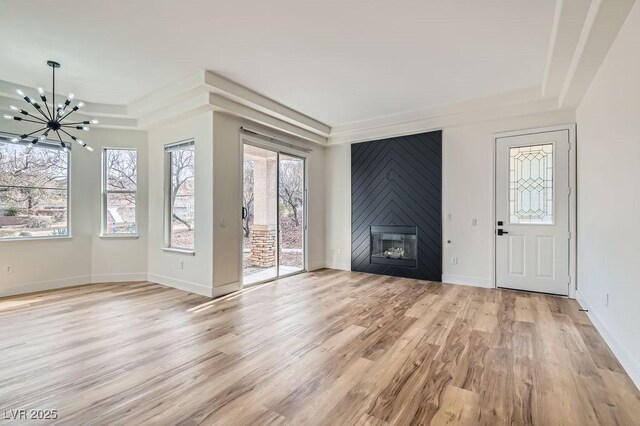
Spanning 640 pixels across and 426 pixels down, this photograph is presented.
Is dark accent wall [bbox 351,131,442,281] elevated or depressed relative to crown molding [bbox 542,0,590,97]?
depressed

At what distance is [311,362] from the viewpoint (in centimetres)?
238

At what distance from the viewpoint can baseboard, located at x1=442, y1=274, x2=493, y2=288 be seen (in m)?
4.75

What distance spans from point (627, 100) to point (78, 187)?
6.86 metres

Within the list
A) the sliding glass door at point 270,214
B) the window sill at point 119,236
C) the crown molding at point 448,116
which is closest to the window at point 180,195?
the window sill at point 119,236

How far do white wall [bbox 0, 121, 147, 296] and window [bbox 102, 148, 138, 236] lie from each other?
10cm

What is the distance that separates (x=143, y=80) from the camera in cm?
393

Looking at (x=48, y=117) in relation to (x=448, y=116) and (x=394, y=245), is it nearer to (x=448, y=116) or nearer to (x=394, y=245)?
(x=394, y=245)

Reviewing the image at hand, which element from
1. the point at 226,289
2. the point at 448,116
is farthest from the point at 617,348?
the point at 226,289

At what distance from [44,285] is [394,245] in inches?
226

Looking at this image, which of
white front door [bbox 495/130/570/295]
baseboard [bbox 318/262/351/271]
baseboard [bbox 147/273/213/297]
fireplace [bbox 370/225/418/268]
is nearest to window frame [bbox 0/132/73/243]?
baseboard [bbox 147/273/213/297]

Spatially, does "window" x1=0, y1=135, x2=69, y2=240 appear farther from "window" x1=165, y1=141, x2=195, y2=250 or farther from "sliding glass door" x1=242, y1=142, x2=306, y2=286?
"sliding glass door" x1=242, y1=142, x2=306, y2=286

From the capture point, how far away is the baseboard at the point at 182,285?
169 inches

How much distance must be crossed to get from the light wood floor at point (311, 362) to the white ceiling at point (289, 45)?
2899 millimetres

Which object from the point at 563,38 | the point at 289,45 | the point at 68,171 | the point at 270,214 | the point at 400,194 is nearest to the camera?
the point at 563,38
